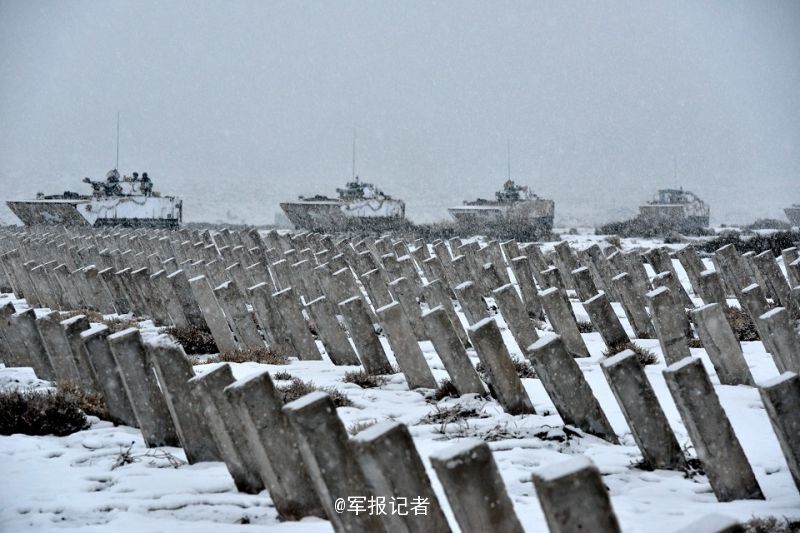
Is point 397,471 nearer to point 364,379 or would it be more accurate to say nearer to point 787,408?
point 787,408

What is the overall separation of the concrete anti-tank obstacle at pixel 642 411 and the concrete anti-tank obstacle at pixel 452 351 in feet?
4.60

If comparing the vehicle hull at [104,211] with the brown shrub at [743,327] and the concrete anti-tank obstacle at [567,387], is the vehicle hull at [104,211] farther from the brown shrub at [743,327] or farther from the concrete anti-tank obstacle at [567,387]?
the concrete anti-tank obstacle at [567,387]

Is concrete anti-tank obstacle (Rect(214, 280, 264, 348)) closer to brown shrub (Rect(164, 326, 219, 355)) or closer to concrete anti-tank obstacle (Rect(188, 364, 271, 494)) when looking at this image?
brown shrub (Rect(164, 326, 219, 355))

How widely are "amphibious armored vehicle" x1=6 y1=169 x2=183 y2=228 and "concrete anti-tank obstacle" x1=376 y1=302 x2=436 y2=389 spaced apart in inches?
993

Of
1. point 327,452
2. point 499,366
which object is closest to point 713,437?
point 499,366

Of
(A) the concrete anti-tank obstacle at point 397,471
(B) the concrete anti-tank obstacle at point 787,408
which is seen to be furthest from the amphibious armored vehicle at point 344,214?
(A) the concrete anti-tank obstacle at point 397,471

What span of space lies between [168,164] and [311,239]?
114 meters

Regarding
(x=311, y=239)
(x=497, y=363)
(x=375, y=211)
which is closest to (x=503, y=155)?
(x=375, y=211)

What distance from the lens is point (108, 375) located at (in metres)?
4.20

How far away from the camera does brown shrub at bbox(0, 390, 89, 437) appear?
4.20m

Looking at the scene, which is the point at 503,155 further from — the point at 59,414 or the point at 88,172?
the point at 59,414

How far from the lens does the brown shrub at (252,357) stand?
609 centimetres

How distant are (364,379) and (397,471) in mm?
3140

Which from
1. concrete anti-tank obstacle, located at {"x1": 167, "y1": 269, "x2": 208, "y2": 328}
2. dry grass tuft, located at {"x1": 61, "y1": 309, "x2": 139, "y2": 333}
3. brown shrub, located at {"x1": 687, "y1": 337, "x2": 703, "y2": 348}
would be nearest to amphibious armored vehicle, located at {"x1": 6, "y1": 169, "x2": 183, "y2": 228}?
dry grass tuft, located at {"x1": 61, "y1": 309, "x2": 139, "y2": 333}
